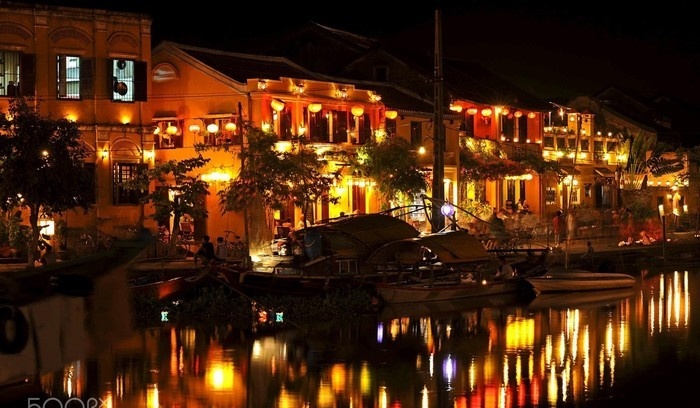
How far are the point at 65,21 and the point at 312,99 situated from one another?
1169cm

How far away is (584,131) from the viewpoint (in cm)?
7481

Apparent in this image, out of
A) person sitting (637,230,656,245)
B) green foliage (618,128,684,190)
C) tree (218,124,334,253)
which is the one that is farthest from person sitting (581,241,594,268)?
green foliage (618,128,684,190)

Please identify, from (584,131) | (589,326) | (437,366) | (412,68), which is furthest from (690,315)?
(584,131)

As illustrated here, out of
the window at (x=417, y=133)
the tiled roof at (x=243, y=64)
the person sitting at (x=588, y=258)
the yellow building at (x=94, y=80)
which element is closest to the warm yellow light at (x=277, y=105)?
the tiled roof at (x=243, y=64)

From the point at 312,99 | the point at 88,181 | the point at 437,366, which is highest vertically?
the point at 312,99

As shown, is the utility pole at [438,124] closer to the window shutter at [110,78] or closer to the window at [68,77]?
the window shutter at [110,78]

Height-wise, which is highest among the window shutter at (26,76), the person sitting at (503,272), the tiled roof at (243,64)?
the tiled roof at (243,64)

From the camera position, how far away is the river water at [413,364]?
22.2 m

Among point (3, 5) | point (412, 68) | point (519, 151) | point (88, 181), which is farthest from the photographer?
point (519, 151)

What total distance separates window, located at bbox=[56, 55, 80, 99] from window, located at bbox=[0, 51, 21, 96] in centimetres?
159

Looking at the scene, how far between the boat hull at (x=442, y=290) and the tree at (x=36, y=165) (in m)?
10.6

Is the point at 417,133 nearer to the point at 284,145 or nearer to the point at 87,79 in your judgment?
the point at 284,145

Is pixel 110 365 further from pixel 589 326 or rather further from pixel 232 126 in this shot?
pixel 232 126

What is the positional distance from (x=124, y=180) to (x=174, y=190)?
1.90 metres
